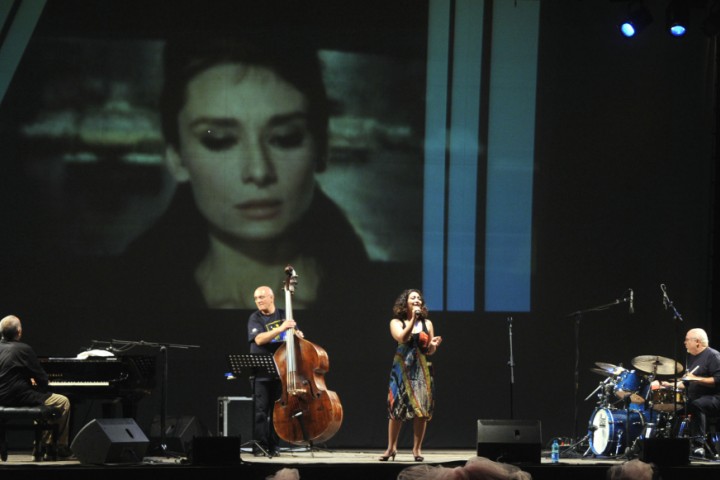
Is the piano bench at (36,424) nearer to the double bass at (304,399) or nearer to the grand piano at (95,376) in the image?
the grand piano at (95,376)

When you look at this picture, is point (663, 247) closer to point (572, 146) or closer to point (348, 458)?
point (572, 146)

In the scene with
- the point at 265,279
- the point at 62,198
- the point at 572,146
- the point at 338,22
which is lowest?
the point at 265,279

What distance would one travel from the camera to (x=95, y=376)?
7.86 metres

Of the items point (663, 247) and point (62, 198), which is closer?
point (62, 198)

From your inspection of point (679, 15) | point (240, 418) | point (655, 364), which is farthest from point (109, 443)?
point (679, 15)

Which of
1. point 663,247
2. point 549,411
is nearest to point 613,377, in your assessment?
point 549,411

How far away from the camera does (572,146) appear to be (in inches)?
392

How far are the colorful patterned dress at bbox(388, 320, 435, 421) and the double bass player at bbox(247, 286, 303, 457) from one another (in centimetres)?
87

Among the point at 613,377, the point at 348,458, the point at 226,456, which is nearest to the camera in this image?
the point at 226,456

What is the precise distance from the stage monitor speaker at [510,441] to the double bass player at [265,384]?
7.65ft

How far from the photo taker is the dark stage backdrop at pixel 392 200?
30.6 feet

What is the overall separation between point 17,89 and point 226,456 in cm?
575

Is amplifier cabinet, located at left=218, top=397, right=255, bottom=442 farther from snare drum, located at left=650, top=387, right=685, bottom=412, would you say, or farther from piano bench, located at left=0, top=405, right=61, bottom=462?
snare drum, located at left=650, top=387, right=685, bottom=412

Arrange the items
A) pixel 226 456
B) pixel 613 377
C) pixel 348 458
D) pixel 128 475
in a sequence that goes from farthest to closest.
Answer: pixel 613 377 < pixel 348 458 < pixel 226 456 < pixel 128 475
